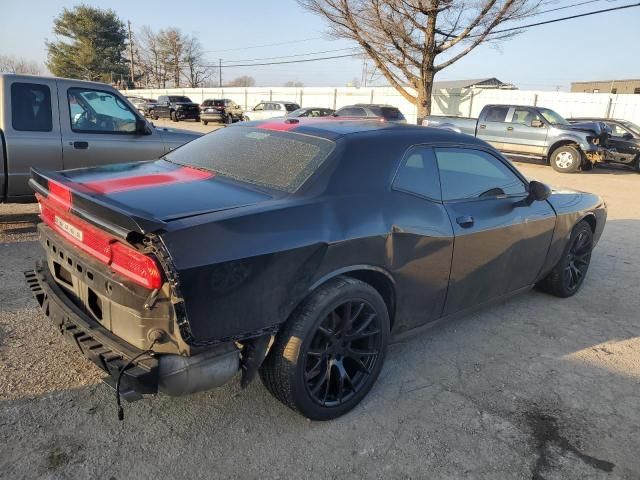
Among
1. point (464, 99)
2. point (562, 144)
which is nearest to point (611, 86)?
point (464, 99)

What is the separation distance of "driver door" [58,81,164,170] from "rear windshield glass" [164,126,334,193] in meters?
2.55

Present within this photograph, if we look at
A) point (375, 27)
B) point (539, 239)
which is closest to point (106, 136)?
point (539, 239)

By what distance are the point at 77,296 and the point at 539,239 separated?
3.41 m

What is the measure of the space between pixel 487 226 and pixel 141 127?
457 centimetres

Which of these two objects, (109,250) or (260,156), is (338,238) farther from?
(109,250)

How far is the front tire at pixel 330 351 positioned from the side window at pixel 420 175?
28.9 inches

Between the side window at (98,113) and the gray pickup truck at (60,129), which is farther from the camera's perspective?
the side window at (98,113)

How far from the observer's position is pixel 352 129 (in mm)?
3148

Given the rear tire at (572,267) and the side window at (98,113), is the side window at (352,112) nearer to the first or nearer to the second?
the side window at (98,113)

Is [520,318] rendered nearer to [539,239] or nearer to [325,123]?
[539,239]

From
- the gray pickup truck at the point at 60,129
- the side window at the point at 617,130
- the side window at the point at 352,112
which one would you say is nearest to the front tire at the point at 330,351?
the gray pickup truck at the point at 60,129

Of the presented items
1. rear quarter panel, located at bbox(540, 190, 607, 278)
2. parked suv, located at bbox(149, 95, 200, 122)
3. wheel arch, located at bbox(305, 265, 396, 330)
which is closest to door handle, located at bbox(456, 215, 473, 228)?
wheel arch, located at bbox(305, 265, 396, 330)

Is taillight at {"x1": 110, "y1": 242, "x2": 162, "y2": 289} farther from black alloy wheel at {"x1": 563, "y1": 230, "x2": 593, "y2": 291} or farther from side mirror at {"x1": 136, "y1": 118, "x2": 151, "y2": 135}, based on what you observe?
side mirror at {"x1": 136, "y1": 118, "x2": 151, "y2": 135}

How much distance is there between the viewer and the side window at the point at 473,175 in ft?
10.9
